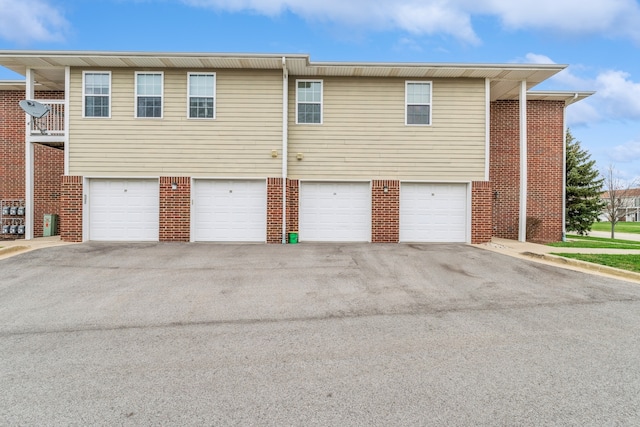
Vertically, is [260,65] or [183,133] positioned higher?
[260,65]

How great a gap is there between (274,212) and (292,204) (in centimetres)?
66

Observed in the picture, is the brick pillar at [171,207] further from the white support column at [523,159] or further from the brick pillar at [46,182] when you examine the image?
the white support column at [523,159]

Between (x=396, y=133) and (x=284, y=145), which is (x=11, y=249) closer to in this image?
(x=284, y=145)

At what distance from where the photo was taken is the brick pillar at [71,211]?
11836mm

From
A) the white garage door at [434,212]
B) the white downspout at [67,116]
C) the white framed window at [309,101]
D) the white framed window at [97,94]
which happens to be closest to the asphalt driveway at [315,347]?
the white garage door at [434,212]

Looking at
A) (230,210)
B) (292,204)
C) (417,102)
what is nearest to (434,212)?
(417,102)

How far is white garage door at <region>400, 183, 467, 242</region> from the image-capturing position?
1264cm

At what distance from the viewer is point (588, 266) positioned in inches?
336

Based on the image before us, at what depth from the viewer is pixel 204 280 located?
287 inches

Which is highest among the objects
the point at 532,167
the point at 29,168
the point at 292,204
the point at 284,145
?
the point at 284,145

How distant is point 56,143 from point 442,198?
42.6 feet

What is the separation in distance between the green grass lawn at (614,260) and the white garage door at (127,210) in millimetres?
12061

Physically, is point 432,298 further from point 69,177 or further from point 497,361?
point 69,177

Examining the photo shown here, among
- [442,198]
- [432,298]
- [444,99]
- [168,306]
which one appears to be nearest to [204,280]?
[168,306]
